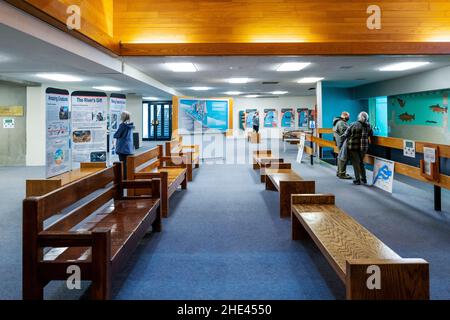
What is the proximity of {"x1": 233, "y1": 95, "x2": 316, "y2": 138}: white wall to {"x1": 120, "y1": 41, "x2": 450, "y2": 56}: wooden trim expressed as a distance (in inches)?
568

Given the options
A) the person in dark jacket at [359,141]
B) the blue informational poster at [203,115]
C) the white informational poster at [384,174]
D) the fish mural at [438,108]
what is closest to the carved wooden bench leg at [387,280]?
the white informational poster at [384,174]

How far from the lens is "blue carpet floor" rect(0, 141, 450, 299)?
2.96 m

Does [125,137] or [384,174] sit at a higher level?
[125,137]

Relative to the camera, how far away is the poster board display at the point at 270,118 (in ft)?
72.2

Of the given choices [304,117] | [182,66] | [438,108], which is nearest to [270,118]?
[304,117]

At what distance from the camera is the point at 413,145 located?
600cm

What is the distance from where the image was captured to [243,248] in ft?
12.9

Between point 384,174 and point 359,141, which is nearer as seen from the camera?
point 384,174

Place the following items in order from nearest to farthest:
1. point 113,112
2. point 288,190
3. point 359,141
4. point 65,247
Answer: point 65,247 < point 288,190 < point 359,141 < point 113,112

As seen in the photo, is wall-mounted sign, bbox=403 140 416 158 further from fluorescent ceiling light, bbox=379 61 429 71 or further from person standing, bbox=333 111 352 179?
fluorescent ceiling light, bbox=379 61 429 71

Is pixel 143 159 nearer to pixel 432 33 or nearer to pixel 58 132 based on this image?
pixel 58 132

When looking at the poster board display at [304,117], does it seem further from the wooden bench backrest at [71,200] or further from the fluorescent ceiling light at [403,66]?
the wooden bench backrest at [71,200]

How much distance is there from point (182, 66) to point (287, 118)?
547 inches

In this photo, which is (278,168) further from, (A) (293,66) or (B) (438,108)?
(B) (438,108)
